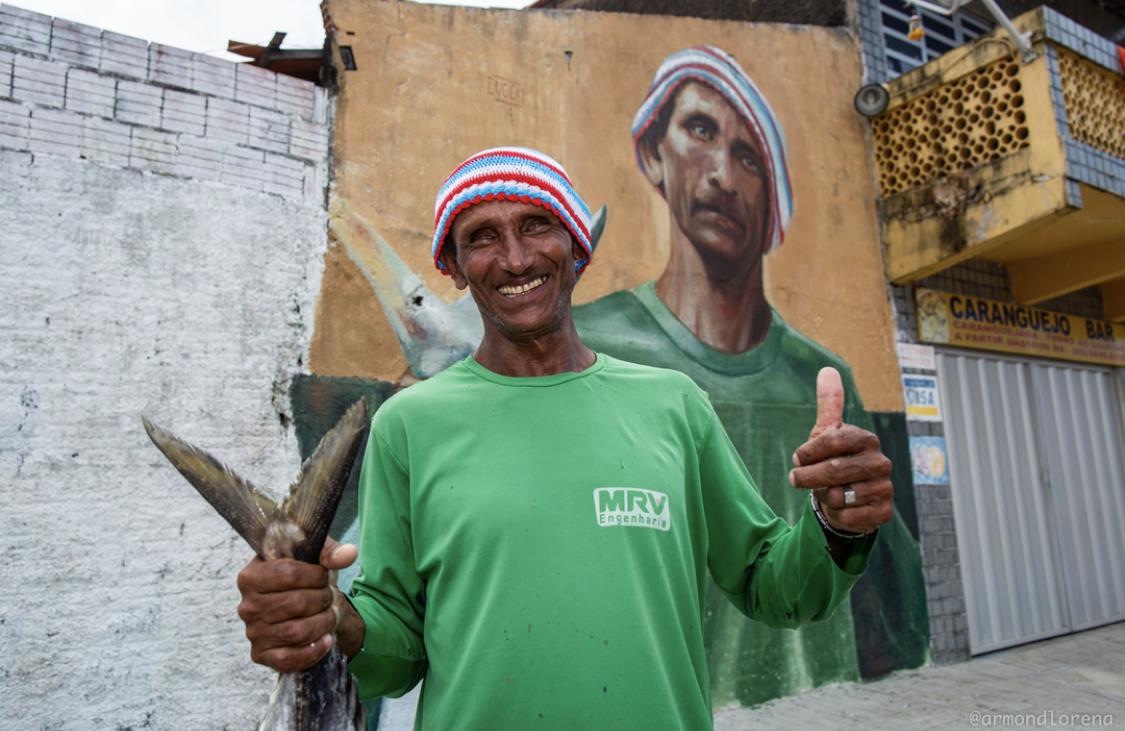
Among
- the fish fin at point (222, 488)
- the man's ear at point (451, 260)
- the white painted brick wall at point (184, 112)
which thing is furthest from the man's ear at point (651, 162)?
the fish fin at point (222, 488)

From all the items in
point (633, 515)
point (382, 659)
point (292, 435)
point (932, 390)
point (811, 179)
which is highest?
point (811, 179)

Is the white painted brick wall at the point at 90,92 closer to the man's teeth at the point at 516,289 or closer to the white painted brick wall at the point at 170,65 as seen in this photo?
the white painted brick wall at the point at 170,65

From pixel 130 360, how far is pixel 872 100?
228 inches

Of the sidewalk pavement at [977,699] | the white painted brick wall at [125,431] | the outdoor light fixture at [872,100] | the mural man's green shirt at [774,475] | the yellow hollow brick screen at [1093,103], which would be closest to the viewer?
the white painted brick wall at [125,431]

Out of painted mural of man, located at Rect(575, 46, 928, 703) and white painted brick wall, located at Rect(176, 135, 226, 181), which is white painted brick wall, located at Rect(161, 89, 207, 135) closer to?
white painted brick wall, located at Rect(176, 135, 226, 181)

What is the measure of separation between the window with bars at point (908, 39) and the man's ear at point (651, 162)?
2.88 m

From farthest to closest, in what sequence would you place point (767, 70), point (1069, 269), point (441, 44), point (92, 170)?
point (1069, 269) < point (767, 70) < point (441, 44) < point (92, 170)

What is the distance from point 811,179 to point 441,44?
3.12m

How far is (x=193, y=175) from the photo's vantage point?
3.97 m

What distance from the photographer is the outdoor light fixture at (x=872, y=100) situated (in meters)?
6.68

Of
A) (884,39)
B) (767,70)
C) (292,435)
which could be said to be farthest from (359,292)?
(884,39)

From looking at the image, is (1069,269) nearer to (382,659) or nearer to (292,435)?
(292,435)

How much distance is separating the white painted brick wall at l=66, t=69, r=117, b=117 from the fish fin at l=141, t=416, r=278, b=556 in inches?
122

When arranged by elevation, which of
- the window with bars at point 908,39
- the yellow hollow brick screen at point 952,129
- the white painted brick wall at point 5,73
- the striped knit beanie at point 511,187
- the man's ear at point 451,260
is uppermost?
the window with bars at point 908,39
